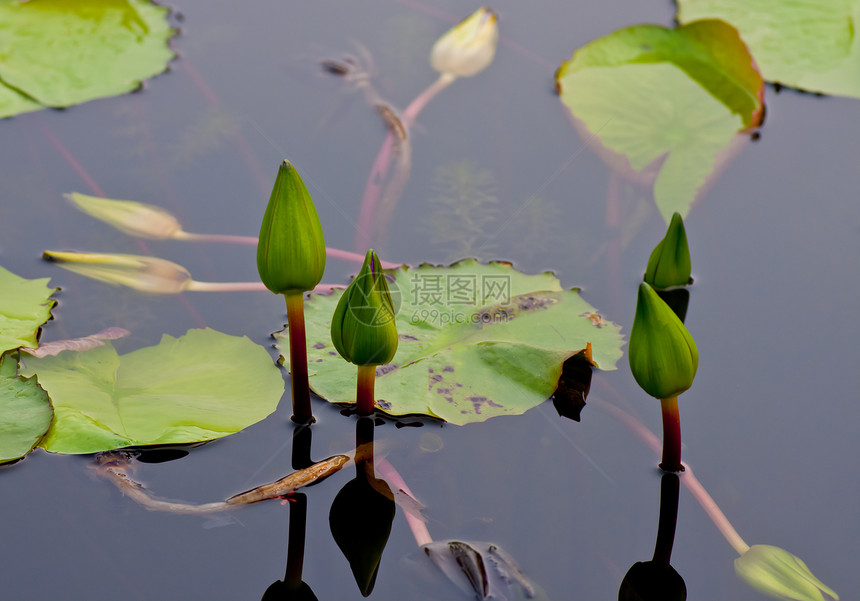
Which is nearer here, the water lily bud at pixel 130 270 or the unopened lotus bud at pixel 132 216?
the water lily bud at pixel 130 270

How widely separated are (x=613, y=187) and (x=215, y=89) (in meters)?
1.58

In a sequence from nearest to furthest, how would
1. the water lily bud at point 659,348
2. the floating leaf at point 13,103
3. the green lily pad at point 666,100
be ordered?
the water lily bud at point 659,348, the green lily pad at point 666,100, the floating leaf at point 13,103

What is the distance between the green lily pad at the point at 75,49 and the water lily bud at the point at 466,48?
1.11 meters

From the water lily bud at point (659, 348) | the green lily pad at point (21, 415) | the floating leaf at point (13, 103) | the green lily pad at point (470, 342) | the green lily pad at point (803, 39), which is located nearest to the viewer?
the water lily bud at point (659, 348)

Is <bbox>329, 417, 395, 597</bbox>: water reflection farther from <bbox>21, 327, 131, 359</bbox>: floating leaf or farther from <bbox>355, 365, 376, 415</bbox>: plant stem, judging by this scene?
<bbox>21, 327, 131, 359</bbox>: floating leaf

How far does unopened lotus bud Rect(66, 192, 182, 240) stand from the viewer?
93.7 inches

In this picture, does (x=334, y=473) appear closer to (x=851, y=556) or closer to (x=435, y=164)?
(x=851, y=556)

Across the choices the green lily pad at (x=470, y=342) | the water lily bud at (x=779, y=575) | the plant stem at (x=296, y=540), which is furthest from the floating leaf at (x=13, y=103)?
the water lily bud at (x=779, y=575)

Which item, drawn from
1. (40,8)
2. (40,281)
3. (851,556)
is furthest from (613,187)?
(40,8)

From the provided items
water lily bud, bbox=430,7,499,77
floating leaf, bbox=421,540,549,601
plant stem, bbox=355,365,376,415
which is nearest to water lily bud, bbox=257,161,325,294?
plant stem, bbox=355,365,376,415

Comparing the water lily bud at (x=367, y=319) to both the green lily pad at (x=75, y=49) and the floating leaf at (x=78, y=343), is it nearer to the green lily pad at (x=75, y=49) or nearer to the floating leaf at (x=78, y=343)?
the floating leaf at (x=78, y=343)

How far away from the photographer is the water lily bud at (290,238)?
58.4 inches

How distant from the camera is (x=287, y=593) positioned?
1.50 m

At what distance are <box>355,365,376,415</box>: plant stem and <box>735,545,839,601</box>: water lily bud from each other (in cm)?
85
